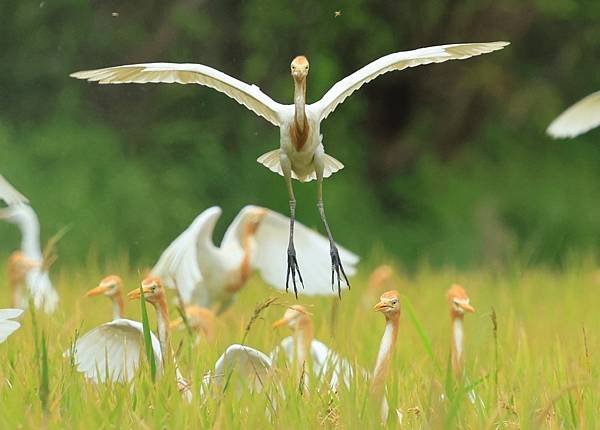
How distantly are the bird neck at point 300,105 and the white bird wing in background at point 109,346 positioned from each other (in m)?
0.51

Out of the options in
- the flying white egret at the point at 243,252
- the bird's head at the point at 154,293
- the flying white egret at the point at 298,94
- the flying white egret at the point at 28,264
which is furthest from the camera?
the flying white egret at the point at 243,252

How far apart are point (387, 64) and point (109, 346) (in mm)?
803

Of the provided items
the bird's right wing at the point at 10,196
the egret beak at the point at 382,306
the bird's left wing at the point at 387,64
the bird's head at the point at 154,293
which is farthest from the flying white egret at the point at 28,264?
the egret beak at the point at 382,306

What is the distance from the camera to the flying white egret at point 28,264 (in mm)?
3546

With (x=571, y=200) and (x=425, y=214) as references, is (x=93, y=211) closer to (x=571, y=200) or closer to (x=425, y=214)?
(x=425, y=214)

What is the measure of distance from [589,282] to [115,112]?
13.3ft

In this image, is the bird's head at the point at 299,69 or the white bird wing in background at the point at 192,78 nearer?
the bird's head at the point at 299,69

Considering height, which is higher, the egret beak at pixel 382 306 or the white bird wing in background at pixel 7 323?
the white bird wing in background at pixel 7 323

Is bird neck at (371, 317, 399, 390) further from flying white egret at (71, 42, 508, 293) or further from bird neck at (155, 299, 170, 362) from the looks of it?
bird neck at (155, 299, 170, 362)

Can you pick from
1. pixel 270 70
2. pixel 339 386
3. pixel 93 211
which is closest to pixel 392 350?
pixel 339 386

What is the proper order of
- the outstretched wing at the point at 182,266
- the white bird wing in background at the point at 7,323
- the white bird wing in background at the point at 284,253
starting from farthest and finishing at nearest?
1. the white bird wing in background at the point at 284,253
2. the outstretched wing at the point at 182,266
3. the white bird wing in background at the point at 7,323

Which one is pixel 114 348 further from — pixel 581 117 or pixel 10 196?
pixel 581 117

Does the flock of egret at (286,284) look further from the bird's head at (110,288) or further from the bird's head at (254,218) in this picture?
the bird's head at (254,218)

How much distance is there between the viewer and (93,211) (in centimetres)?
793
